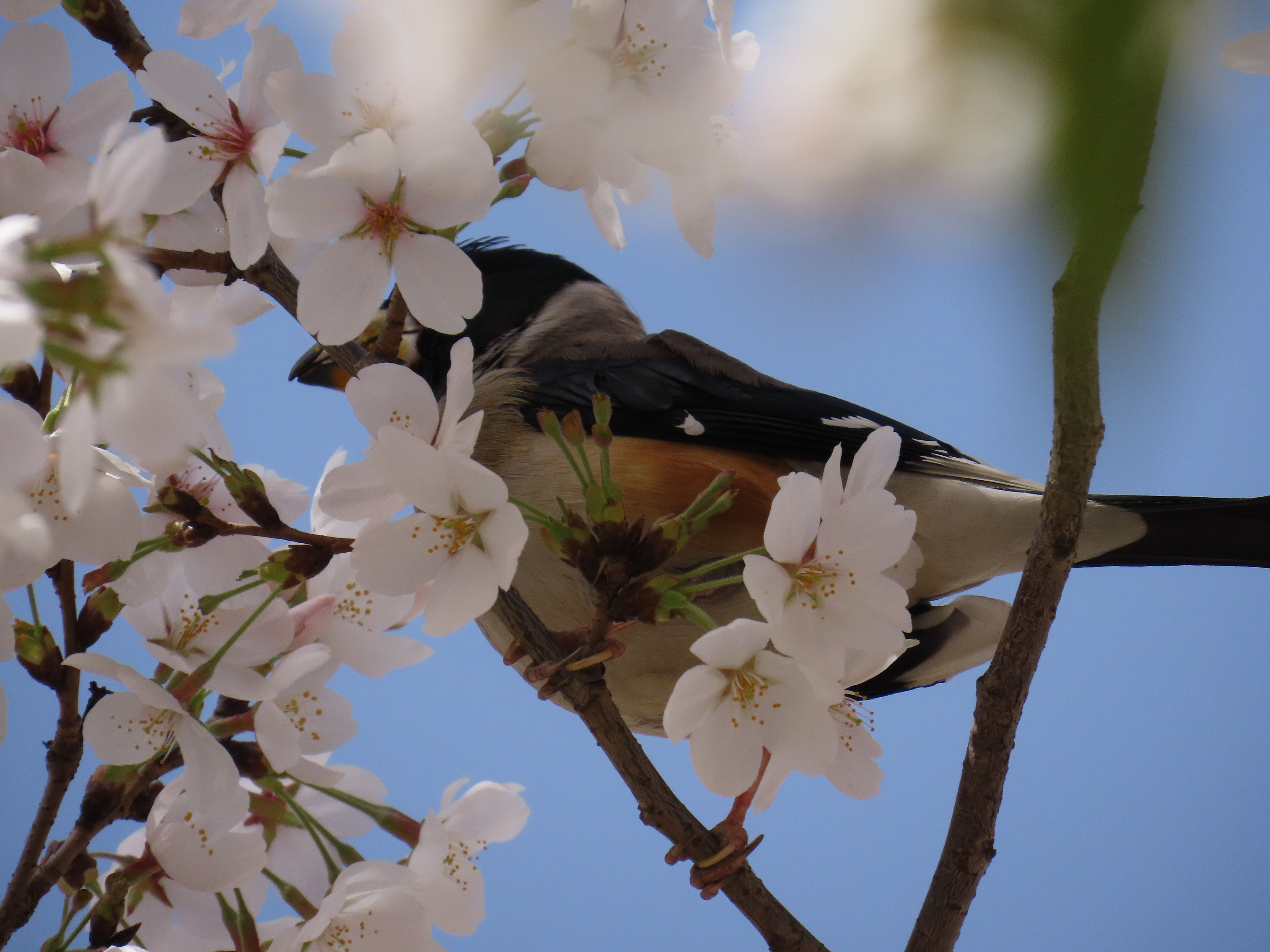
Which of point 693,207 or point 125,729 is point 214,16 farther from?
point 125,729

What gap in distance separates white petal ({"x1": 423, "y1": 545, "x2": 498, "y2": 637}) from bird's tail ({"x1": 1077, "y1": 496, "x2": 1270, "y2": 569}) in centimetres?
174

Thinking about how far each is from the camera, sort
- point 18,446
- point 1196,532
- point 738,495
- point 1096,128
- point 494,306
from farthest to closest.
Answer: point 494,306
point 1196,532
point 738,495
point 18,446
point 1096,128

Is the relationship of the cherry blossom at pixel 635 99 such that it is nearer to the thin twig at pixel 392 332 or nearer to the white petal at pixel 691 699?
the thin twig at pixel 392 332

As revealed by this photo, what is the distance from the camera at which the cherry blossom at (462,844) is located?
1.30 m

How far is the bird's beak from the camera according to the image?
2.54 m

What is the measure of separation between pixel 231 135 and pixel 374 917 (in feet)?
3.01

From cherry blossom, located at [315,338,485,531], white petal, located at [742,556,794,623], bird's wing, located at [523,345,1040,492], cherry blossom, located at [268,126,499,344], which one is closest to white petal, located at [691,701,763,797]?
white petal, located at [742,556,794,623]

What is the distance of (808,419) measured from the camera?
2.29 m

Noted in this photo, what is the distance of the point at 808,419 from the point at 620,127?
125cm

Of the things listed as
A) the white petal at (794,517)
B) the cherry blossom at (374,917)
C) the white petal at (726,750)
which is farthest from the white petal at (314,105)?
the cherry blossom at (374,917)

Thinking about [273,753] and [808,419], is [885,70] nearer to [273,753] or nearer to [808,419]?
[273,753]

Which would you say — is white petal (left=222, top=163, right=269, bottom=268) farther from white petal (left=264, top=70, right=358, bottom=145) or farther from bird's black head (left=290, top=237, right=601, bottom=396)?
bird's black head (left=290, top=237, right=601, bottom=396)

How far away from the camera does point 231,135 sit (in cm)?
116

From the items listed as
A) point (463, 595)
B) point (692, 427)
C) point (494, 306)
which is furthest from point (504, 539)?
point (494, 306)
